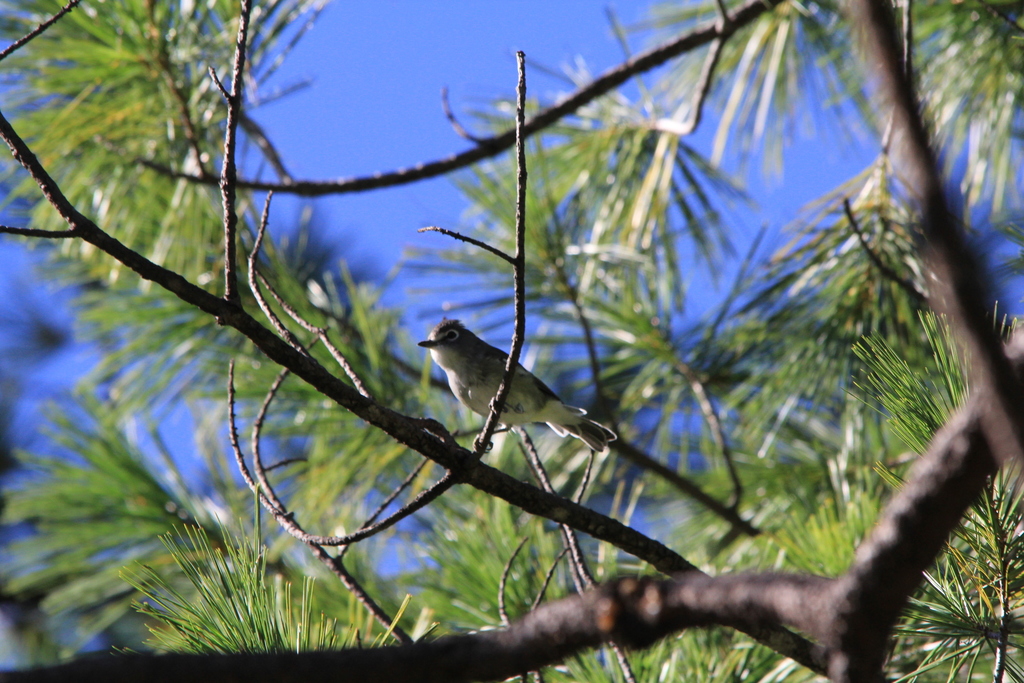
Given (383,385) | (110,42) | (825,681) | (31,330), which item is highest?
(110,42)

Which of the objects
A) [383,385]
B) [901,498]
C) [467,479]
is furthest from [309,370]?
[383,385]

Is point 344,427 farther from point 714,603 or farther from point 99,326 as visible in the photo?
point 714,603

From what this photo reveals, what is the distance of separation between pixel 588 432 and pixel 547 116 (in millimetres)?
1146

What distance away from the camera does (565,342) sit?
3.17 meters

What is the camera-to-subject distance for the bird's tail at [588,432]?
3.01 meters

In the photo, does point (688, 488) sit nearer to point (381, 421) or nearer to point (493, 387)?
point (493, 387)

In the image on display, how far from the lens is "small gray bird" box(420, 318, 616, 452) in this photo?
9.39 feet

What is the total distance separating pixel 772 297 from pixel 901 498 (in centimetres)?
219

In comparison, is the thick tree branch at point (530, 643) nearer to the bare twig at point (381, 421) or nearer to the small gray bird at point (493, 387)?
the bare twig at point (381, 421)

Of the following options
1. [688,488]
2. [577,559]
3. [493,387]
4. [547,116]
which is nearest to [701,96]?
[547,116]

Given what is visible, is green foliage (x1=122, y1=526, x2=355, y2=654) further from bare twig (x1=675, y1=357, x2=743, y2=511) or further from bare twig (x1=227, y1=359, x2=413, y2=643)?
bare twig (x1=675, y1=357, x2=743, y2=511)

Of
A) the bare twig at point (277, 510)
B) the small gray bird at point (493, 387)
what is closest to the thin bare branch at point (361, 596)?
the bare twig at point (277, 510)

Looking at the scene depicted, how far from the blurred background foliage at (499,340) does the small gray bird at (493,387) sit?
12 cm

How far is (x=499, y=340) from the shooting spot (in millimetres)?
3154
